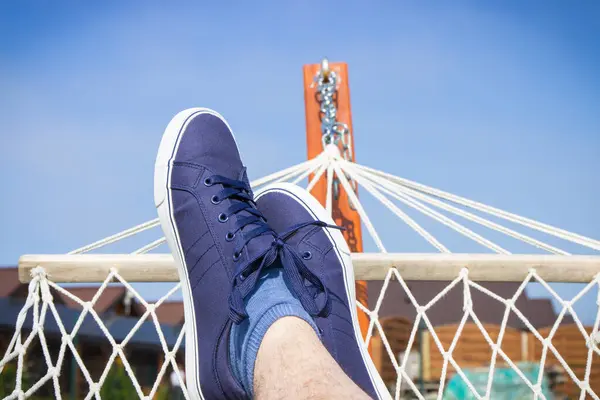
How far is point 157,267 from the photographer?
1169 mm

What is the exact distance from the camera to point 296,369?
81cm

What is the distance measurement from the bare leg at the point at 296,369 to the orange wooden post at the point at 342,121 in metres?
0.57

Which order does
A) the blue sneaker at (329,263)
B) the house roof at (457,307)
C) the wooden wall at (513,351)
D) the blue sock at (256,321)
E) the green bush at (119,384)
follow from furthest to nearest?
the house roof at (457,307) → the wooden wall at (513,351) → the green bush at (119,384) → the blue sneaker at (329,263) → the blue sock at (256,321)

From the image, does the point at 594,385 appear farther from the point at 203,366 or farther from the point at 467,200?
the point at 203,366

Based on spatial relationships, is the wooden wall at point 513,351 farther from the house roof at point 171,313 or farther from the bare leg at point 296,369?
the bare leg at point 296,369

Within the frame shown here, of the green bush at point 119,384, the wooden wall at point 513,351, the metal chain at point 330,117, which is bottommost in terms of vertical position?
the wooden wall at point 513,351

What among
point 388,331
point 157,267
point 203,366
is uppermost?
point 157,267

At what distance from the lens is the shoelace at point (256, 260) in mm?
981

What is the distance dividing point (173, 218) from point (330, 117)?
569 millimetres

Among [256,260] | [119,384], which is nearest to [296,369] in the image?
[256,260]

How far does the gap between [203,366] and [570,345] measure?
11.9ft

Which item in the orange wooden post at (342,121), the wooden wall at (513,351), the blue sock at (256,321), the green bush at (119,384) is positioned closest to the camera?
the blue sock at (256,321)

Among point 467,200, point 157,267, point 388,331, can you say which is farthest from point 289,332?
point 388,331

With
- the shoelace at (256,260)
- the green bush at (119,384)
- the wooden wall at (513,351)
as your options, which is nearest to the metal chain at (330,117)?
the shoelace at (256,260)
